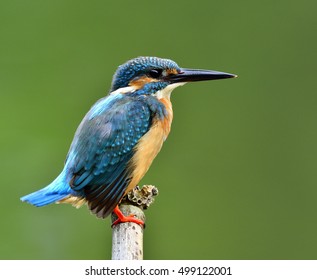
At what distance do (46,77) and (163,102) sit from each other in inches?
80.9

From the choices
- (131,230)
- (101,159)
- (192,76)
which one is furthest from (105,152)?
(192,76)

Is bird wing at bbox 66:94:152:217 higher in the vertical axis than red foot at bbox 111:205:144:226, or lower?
higher

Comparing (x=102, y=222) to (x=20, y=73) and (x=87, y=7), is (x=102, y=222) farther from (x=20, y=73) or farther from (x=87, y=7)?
(x=87, y=7)

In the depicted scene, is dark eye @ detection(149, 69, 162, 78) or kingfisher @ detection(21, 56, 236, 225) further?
dark eye @ detection(149, 69, 162, 78)

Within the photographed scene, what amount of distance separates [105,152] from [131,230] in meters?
0.38

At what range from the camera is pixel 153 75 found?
3848 millimetres

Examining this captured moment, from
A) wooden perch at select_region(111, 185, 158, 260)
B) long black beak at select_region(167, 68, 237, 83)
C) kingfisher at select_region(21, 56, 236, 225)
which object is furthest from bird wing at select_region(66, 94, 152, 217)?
long black beak at select_region(167, 68, 237, 83)

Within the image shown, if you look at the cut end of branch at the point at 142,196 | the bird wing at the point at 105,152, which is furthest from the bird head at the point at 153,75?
the cut end of branch at the point at 142,196

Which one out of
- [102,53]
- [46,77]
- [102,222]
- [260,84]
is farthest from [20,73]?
[260,84]

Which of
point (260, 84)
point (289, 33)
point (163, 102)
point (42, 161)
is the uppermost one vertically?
point (289, 33)

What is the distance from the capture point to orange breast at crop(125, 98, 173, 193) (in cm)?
371

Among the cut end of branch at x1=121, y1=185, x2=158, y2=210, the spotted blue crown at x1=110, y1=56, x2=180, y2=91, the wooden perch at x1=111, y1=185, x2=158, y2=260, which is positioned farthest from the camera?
the spotted blue crown at x1=110, y1=56, x2=180, y2=91

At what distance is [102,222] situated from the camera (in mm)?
5297

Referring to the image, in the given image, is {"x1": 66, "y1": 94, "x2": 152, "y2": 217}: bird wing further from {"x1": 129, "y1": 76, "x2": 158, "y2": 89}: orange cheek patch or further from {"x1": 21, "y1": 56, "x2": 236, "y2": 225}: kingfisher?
{"x1": 129, "y1": 76, "x2": 158, "y2": 89}: orange cheek patch
